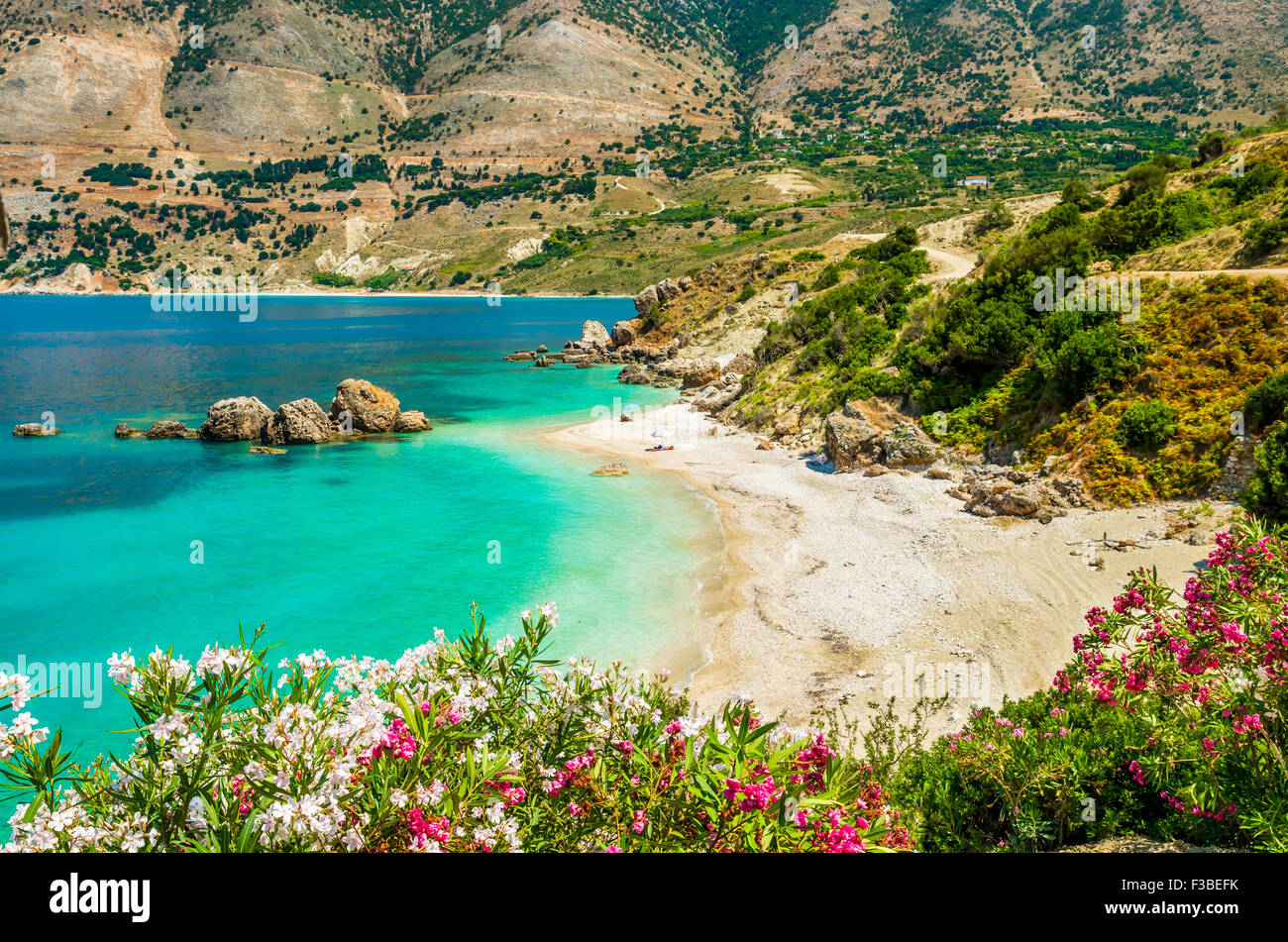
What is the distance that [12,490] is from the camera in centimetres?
3067

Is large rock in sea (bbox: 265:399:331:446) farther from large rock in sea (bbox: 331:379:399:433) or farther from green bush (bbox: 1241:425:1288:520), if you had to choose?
green bush (bbox: 1241:425:1288:520)

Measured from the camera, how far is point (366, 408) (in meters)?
40.4

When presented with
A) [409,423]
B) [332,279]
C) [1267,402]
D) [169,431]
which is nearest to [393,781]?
[1267,402]

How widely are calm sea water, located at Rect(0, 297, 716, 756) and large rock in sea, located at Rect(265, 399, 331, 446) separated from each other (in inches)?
64.5

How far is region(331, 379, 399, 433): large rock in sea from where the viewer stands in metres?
40.3

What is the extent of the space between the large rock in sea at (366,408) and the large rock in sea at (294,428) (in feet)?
7.56

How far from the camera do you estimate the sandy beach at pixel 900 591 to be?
13562 mm

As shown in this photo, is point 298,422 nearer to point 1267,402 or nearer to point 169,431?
point 169,431

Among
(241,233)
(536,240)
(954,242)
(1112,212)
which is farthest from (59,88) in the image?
(1112,212)

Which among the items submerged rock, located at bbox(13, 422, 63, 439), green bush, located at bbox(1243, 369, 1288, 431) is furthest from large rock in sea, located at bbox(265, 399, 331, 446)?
green bush, located at bbox(1243, 369, 1288, 431)

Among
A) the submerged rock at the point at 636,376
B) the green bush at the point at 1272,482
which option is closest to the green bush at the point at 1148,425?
the green bush at the point at 1272,482

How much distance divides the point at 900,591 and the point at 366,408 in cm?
3192

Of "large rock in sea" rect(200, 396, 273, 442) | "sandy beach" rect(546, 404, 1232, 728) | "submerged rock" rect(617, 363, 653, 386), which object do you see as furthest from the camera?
"submerged rock" rect(617, 363, 653, 386)

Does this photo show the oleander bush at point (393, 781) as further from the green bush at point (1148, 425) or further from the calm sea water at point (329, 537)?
the green bush at point (1148, 425)
